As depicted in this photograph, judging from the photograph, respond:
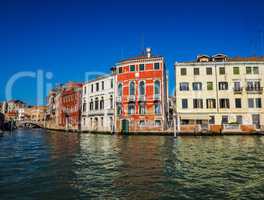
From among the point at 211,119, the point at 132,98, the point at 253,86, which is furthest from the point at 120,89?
the point at 253,86

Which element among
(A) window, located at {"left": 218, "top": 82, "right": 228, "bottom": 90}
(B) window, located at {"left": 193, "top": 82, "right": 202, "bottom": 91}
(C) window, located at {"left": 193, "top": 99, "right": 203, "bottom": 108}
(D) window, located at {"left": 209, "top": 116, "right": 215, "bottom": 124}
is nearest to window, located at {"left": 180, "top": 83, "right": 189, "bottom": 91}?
(B) window, located at {"left": 193, "top": 82, "right": 202, "bottom": 91}

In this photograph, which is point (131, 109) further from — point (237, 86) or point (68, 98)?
point (68, 98)

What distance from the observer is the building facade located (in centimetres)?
3797

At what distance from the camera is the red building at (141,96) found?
39625mm

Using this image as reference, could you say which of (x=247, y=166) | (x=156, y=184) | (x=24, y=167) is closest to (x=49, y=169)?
(x=24, y=167)

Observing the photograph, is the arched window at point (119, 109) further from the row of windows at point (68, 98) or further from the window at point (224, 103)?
the row of windows at point (68, 98)

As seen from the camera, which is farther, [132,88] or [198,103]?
[132,88]

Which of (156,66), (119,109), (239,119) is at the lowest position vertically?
(239,119)

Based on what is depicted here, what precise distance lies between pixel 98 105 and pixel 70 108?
583 inches

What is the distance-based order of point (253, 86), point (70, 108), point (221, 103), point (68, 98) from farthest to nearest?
point (68, 98), point (70, 108), point (253, 86), point (221, 103)

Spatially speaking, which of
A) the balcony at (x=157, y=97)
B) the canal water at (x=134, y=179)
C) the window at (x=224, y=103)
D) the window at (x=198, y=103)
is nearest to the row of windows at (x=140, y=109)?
the balcony at (x=157, y=97)

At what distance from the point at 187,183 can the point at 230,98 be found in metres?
32.4

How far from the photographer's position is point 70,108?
59.8 metres

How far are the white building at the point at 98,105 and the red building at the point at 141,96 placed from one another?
1.93m
